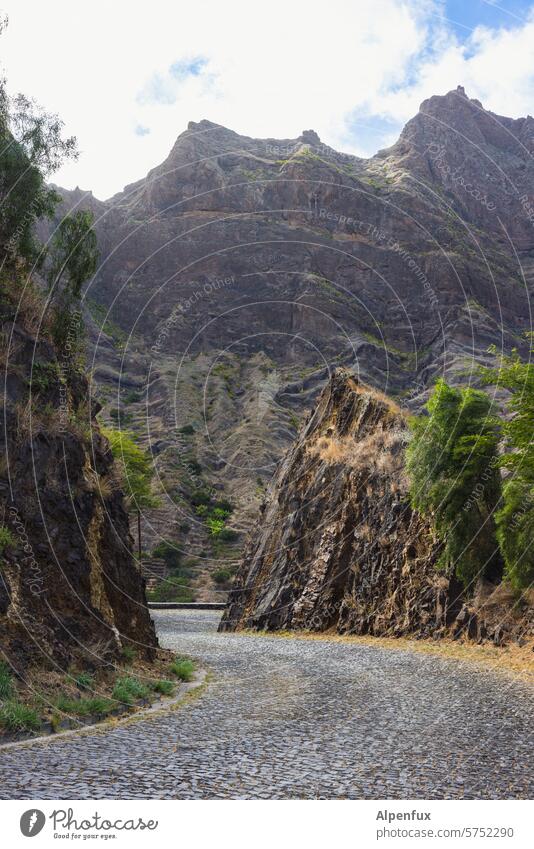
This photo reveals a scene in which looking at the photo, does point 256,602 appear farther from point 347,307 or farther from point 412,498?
point 347,307

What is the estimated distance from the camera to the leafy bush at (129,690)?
41.0ft

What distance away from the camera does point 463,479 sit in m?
25.1

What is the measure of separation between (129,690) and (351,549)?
20363mm

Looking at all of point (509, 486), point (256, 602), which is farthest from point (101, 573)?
point (256, 602)

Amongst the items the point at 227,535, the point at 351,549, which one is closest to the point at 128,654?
the point at 351,549

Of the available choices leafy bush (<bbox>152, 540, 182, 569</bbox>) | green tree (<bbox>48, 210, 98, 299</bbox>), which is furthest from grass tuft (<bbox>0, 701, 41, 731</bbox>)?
leafy bush (<bbox>152, 540, 182, 569</bbox>)

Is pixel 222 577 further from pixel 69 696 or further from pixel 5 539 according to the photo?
pixel 69 696

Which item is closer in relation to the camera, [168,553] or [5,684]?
[5,684]

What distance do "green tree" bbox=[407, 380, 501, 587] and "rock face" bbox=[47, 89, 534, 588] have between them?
59.4 meters

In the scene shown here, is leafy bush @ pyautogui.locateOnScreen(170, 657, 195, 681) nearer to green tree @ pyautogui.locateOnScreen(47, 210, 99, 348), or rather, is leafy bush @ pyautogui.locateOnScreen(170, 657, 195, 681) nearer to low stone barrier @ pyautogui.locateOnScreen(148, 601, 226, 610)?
green tree @ pyautogui.locateOnScreen(47, 210, 99, 348)

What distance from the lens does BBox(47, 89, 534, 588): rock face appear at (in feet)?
316

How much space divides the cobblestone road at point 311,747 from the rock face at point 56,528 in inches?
93.8

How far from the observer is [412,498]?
28.0 meters

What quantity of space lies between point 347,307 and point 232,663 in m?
96.0
